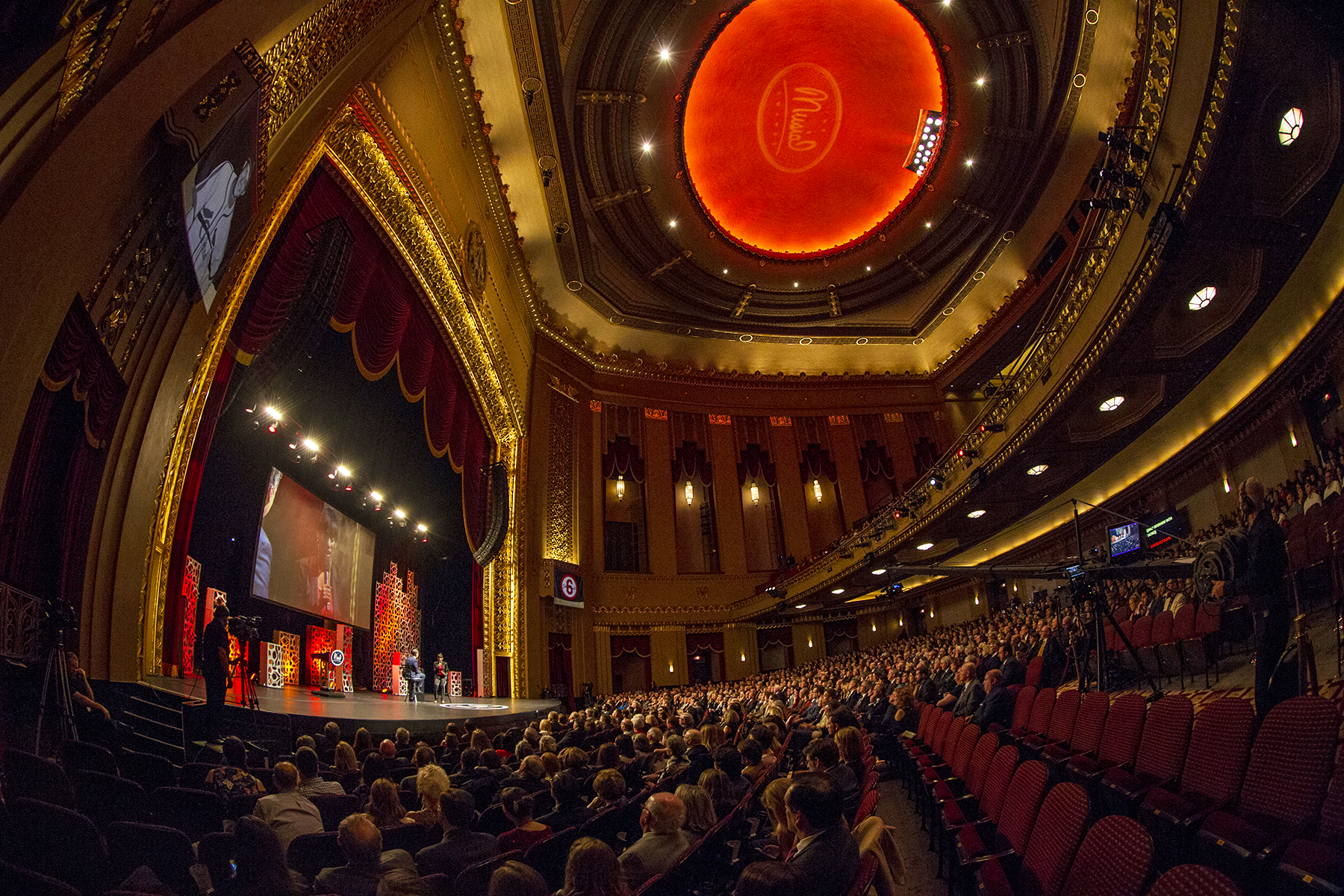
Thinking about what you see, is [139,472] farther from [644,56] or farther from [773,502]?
[773,502]

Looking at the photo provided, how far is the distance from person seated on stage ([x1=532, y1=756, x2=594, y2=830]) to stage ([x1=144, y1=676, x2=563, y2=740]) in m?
3.49

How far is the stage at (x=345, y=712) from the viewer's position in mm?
5383

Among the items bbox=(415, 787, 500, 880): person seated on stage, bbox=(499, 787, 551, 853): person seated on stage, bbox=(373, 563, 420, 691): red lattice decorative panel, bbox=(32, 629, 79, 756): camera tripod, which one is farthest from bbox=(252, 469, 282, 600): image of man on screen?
bbox=(415, 787, 500, 880): person seated on stage

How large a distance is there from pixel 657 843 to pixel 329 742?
13.6 ft

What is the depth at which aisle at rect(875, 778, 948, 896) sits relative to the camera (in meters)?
3.38

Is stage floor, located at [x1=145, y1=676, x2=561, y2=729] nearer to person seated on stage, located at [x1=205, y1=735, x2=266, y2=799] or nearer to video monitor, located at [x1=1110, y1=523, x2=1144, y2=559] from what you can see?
person seated on stage, located at [x1=205, y1=735, x2=266, y2=799]

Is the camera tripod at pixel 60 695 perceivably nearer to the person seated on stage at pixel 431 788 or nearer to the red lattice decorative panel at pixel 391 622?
the person seated on stage at pixel 431 788

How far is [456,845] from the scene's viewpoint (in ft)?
8.54

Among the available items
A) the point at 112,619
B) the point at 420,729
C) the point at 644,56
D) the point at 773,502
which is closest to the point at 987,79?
the point at 644,56

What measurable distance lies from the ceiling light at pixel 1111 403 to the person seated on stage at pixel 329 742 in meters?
9.63

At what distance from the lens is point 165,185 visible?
14.6 feet

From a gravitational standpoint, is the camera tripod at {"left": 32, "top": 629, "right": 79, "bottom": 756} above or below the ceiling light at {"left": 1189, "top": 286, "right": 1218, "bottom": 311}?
below

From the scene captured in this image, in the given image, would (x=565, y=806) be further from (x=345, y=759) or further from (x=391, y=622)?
(x=391, y=622)

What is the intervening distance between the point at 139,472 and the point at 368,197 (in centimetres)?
444
